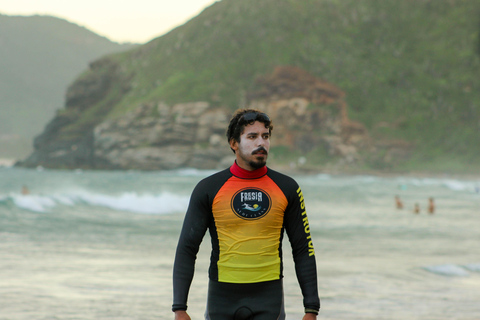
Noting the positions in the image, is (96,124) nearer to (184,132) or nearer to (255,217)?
(184,132)

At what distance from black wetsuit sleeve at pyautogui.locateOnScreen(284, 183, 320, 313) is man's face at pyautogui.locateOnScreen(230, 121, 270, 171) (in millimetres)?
271

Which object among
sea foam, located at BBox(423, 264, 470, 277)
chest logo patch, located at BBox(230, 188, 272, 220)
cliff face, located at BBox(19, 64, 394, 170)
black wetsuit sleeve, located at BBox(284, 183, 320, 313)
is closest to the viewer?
chest logo patch, located at BBox(230, 188, 272, 220)

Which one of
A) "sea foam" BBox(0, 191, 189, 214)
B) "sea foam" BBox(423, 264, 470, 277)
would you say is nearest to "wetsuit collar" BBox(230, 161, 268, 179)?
"sea foam" BBox(423, 264, 470, 277)

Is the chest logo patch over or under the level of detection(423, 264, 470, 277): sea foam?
over

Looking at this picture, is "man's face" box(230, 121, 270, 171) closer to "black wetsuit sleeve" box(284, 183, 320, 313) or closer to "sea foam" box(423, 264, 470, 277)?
"black wetsuit sleeve" box(284, 183, 320, 313)

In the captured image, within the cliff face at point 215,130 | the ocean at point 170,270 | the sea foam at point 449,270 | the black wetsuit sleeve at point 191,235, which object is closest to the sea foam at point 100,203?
the ocean at point 170,270

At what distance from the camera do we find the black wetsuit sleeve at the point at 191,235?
394 cm

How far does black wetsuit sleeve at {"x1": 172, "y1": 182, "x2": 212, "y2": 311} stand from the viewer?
12.9 feet

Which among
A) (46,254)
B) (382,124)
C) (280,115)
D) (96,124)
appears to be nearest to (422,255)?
(46,254)

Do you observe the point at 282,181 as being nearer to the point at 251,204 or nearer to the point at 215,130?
the point at 251,204

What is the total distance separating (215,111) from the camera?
583 feet

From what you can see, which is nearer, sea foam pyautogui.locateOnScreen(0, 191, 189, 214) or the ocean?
the ocean

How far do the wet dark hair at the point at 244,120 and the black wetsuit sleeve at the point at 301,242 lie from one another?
0.44 metres

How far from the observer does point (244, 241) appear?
3.87 metres
